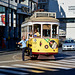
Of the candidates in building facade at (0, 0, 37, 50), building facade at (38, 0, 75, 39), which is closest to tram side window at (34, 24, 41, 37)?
building facade at (0, 0, 37, 50)

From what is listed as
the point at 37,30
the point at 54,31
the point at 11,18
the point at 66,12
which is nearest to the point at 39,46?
the point at 37,30

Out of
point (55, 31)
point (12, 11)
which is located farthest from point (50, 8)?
point (55, 31)

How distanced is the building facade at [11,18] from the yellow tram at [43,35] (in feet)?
55.9

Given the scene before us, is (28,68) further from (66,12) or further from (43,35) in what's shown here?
(66,12)

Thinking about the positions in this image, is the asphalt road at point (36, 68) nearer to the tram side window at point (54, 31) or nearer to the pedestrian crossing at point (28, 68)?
the pedestrian crossing at point (28, 68)

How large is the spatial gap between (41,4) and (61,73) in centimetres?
5584

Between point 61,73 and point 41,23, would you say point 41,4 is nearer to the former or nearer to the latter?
point 41,23

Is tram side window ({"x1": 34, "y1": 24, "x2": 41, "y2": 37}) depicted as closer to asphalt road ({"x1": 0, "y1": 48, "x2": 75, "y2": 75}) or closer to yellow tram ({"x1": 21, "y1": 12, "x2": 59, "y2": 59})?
yellow tram ({"x1": 21, "y1": 12, "x2": 59, "y2": 59})

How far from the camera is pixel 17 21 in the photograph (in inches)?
1698

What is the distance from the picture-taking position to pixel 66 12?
56969 mm

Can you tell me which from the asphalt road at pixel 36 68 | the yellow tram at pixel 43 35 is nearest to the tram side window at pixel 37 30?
the yellow tram at pixel 43 35

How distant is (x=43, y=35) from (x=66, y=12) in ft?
139

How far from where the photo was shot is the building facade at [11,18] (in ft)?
117

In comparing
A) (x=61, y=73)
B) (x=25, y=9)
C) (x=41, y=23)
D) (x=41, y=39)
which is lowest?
(x=61, y=73)
